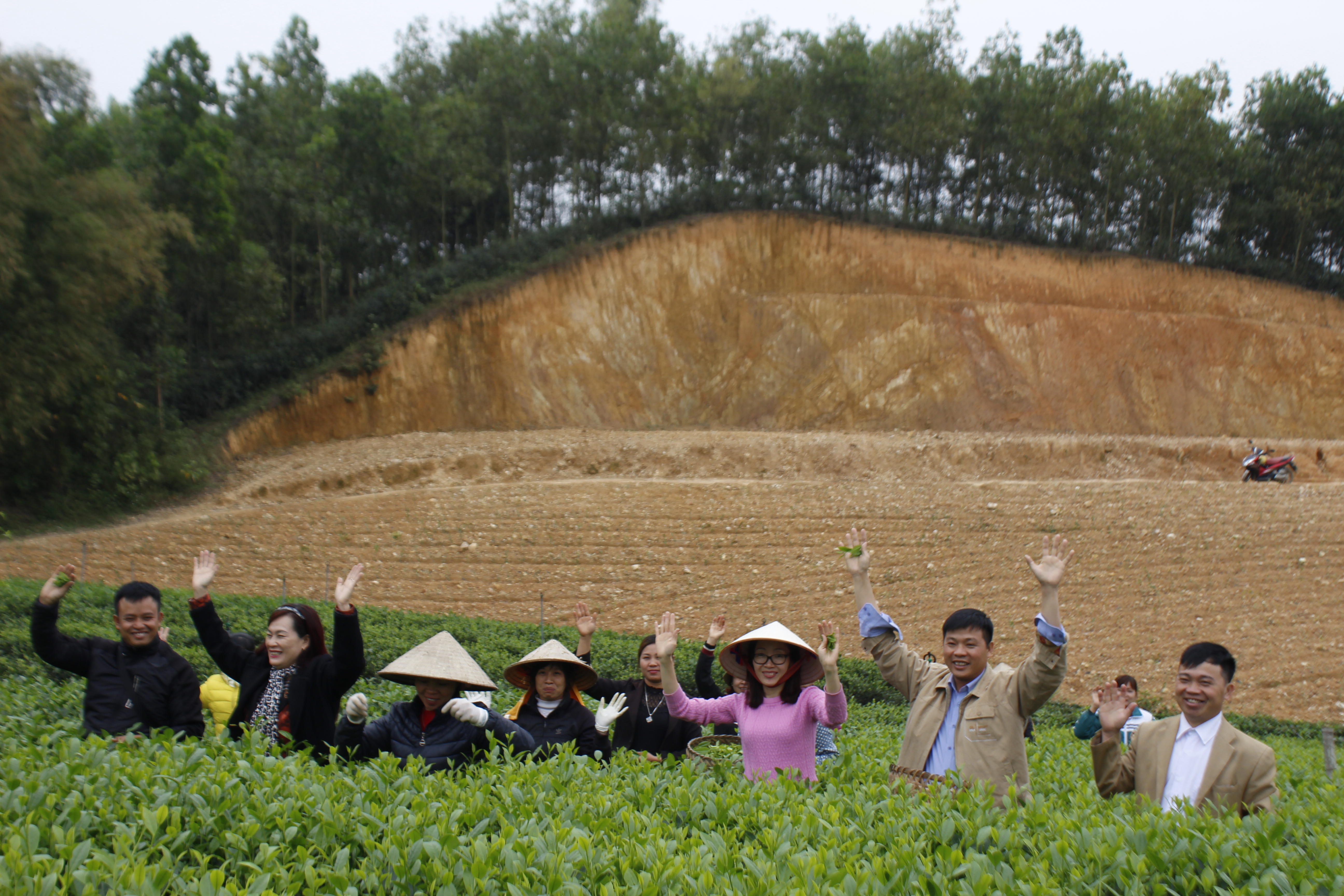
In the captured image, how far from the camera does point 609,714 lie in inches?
203

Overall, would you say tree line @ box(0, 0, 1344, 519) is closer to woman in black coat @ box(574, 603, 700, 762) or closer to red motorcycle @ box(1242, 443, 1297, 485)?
red motorcycle @ box(1242, 443, 1297, 485)

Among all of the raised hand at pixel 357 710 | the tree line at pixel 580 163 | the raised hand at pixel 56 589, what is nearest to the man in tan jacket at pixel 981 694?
the raised hand at pixel 357 710

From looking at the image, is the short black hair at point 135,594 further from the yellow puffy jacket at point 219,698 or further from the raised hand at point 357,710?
the raised hand at point 357,710

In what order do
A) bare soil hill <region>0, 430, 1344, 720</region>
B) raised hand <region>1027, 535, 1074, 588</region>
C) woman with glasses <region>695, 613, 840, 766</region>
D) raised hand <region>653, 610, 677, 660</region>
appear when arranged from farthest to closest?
bare soil hill <region>0, 430, 1344, 720</region>, woman with glasses <region>695, 613, 840, 766</region>, raised hand <region>653, 610, 677, 660</region>, raised hand <region>1027, 535, 1074, 588</region>

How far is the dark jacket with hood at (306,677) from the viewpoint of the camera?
4.66m

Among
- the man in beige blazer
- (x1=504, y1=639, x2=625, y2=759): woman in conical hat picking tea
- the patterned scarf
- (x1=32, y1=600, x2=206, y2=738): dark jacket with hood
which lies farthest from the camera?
(x1=504, y1=639, x2=625, y2=759): woman in conical hat picking tea

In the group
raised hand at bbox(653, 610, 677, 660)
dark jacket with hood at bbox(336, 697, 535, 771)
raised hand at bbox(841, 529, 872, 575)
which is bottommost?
dark jacket with hood at bbox(336, 697, 535, 771)

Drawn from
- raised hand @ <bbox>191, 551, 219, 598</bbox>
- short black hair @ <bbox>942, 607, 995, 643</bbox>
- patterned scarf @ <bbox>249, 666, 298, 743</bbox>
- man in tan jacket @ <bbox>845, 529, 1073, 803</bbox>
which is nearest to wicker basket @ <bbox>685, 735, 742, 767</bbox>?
man in tan jacket @ <bbox>845, 529, 1073, 803</bbox>

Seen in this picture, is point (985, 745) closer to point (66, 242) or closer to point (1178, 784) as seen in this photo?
point (1178, 784)

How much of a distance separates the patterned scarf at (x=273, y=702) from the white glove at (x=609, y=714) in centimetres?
162

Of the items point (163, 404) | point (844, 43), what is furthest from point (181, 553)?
point (844, 43)

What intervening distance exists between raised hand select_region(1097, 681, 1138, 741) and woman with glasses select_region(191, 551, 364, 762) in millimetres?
3445

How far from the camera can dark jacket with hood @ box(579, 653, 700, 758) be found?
20.1ft

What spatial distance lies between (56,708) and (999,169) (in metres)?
42.4
